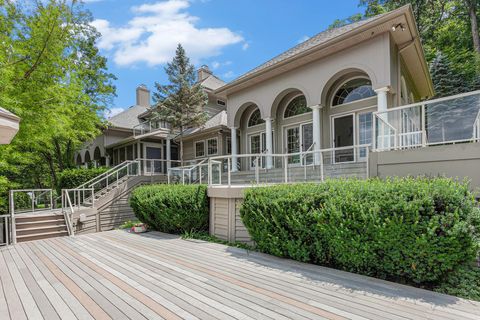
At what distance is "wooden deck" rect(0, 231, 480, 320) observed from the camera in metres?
3.24

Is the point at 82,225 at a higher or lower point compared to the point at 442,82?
lower

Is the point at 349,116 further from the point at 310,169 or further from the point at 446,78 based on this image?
the point at 446,78

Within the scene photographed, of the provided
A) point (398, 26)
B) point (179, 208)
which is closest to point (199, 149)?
point (179, 208)

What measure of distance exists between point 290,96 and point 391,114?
6111mm

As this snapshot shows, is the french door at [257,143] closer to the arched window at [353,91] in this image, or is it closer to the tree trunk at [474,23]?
the arched window at [353,91]

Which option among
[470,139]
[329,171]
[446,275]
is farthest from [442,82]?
[446,275]

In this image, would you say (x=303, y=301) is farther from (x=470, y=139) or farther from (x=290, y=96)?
(x=290, y=96)

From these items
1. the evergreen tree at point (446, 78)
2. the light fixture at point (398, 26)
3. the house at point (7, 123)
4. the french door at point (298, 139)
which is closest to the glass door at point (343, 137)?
the french door at point (298, 139)

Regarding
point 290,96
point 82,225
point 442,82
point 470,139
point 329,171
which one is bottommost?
point 82,225

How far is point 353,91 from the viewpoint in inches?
405

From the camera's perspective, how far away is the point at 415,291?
3.73 m

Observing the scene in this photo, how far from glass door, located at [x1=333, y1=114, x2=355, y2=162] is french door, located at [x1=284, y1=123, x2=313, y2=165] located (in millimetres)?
1107

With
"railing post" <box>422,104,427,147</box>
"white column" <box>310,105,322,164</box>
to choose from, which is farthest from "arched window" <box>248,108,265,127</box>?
"railing post" <box>422,104,427,147</box>

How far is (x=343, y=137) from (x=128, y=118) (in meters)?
17.9
